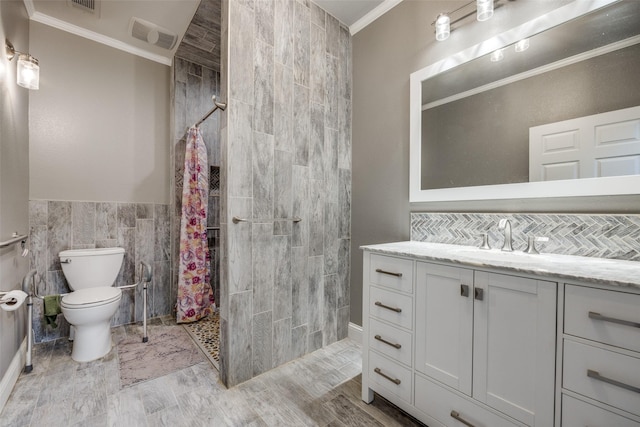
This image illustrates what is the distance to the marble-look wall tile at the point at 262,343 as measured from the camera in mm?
1701

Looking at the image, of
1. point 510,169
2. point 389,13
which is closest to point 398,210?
point 510,169

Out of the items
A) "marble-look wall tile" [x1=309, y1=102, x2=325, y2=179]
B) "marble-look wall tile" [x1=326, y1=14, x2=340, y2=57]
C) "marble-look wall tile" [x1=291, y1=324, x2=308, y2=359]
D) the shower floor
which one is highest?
"marble-look wall tile" [x1=326, y1=14, x2=340, y2=57]

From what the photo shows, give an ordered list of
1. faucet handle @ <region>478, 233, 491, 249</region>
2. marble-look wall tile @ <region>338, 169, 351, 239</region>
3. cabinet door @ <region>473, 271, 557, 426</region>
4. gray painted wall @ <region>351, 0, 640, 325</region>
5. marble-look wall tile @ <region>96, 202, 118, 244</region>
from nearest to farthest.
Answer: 1. cabinet door @ <region>473, 271, 557, 426</region>
2. faucet handle @ <region>478, 233, 491, 249</region>
3. gray painted wall @ <region>351, 0, 640, 325</region>
4. marble-look wall tile @ <region>338, 169, 351, 239</region>
5. marble-look wall tile @ <region>96, 202, 118, 244</region>

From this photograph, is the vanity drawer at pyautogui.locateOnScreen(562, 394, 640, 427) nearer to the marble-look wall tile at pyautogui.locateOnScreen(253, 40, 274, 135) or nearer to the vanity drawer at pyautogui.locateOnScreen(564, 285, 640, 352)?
the vanity drawer at pyautogui.locateOnScreen(564, 285, 640, 352)

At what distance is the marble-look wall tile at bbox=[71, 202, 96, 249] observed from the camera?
226 cm

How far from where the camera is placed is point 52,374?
5.55ft

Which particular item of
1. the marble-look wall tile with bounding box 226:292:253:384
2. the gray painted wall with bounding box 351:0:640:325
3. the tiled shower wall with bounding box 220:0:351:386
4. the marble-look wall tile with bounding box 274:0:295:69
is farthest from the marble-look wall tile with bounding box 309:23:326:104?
the marble-look wall tile with bounding box 226:292:253:384

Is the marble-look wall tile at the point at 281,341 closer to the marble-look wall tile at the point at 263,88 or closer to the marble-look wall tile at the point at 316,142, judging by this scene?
the marble-look wall tile at the point at 316,142

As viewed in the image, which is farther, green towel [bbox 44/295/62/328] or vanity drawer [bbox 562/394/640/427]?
green towel [bbox 44/295/62/328]

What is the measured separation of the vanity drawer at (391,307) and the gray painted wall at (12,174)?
2.05 m

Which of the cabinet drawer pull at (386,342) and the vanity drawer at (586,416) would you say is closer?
the vanity drawer at (586,416)

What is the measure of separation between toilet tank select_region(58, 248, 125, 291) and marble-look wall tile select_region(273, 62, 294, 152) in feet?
5.82

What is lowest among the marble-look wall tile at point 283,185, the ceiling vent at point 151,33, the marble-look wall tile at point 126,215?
the marble-look wall tile at point 126,215

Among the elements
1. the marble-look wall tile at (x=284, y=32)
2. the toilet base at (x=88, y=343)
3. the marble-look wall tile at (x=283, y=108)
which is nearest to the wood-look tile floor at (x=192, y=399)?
the toilet base at (x=88, y=343)
